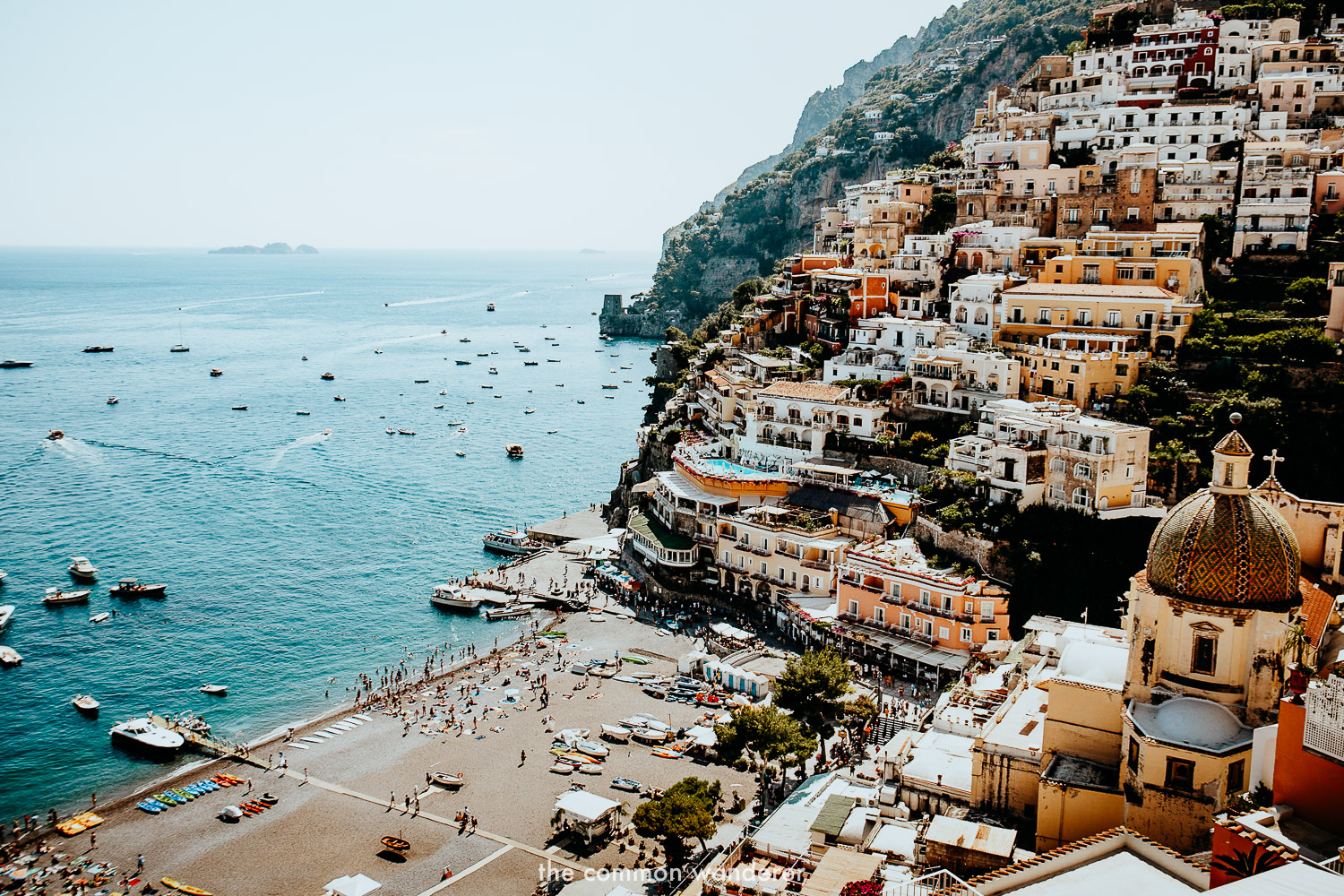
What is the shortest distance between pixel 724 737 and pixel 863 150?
114 meters

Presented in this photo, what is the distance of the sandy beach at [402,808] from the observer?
3400 cm

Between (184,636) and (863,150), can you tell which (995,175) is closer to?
(184,636)

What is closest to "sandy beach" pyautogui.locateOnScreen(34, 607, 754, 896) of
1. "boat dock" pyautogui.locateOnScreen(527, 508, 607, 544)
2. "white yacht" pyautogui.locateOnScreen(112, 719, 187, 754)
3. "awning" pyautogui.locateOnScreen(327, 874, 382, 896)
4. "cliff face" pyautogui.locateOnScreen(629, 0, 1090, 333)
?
"awning" pyautogui.locateOnScreen(327, 874, 382, 896)

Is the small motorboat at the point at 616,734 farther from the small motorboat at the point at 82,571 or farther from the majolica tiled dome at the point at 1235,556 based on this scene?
the small motorboat at the point at 82,571

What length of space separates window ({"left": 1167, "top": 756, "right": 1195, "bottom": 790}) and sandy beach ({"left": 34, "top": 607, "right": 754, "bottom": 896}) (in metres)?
16.7

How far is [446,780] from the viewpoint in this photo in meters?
39.4

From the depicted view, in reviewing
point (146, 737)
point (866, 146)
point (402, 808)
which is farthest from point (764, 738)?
point (866, 146)

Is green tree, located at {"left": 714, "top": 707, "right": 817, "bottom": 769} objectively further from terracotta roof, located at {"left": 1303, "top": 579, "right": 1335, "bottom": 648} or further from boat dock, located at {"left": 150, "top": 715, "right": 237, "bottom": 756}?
boat dock, located at {"left": 150, "top": 715, "right": 237, "bottom": 756}

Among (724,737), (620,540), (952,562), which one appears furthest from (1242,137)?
(724,737)

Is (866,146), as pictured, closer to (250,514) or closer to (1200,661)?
(250,514)

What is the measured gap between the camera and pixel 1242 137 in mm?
66562

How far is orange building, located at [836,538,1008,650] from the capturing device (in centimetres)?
4353

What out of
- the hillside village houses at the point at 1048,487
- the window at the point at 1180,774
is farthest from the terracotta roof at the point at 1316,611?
the window at the point at 1180,774

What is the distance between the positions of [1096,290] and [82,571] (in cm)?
5869
